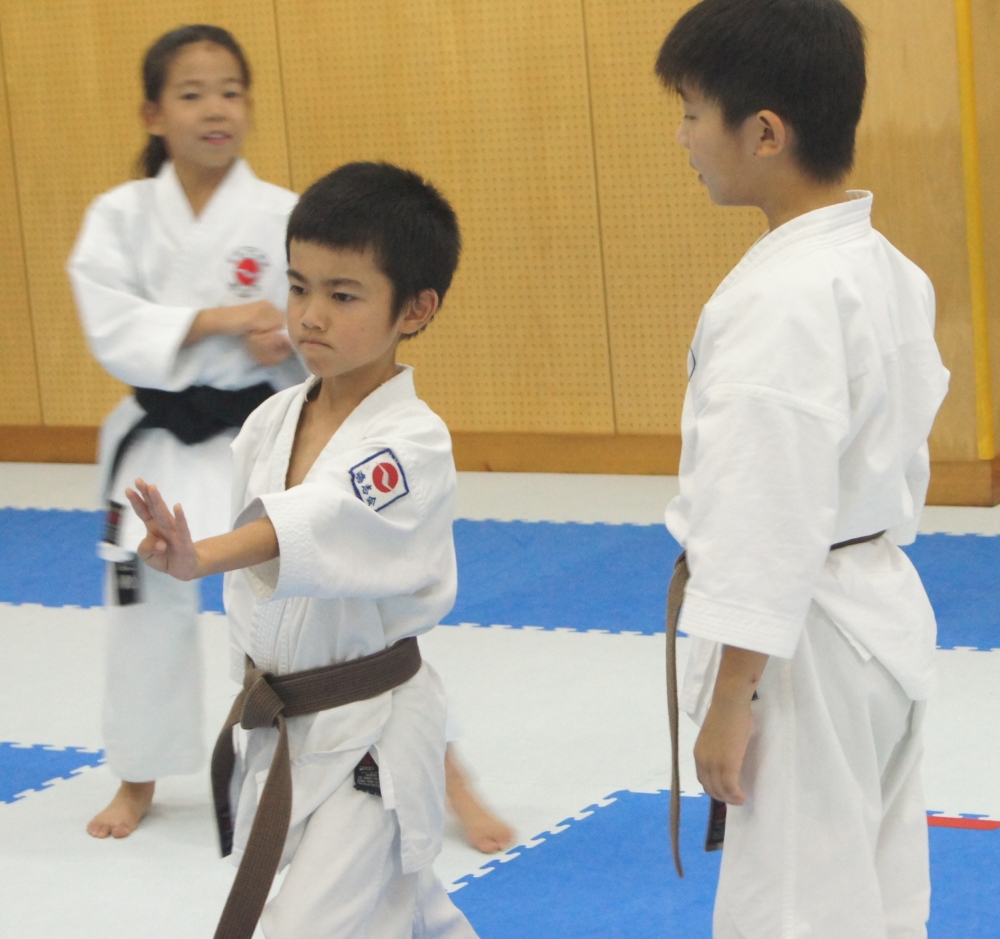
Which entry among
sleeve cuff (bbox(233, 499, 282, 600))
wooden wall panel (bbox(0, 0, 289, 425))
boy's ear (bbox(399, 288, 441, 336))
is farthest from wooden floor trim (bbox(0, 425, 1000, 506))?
sleeve cuff (bbox(233, 499, 282, 600))

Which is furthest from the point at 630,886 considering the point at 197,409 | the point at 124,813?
the point at 197,409

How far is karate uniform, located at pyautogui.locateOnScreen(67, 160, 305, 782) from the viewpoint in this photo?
324cm

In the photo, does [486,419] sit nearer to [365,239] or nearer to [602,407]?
[602,407]

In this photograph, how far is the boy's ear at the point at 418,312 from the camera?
2379mm

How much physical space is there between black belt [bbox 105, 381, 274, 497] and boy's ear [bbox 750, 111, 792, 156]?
158 centimetres

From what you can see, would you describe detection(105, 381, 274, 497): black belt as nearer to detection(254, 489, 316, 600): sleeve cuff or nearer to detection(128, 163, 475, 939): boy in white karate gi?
detection(128, 163, 475, 939): boy in white karate gi

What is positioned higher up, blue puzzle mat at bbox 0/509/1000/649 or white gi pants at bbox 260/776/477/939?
white gi pants at bbox 260/776/477/939

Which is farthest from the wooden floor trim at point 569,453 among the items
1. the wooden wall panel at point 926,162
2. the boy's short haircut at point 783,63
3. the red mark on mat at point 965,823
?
the boy's short haircut at point 783,63

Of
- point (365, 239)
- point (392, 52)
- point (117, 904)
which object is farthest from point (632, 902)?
point (392, 52)

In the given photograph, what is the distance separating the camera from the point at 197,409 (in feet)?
10.7

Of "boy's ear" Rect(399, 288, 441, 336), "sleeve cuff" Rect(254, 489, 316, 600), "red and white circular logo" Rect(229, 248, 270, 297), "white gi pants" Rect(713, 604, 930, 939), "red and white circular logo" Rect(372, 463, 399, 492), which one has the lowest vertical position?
"white gi pants" Rect(713, 604, 930, 939)

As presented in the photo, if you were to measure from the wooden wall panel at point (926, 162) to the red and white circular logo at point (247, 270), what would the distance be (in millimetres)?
3507

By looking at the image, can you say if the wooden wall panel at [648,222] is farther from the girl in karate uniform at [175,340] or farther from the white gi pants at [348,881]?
the white gi pants at [348,881]

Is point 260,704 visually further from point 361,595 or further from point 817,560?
point 817,560
